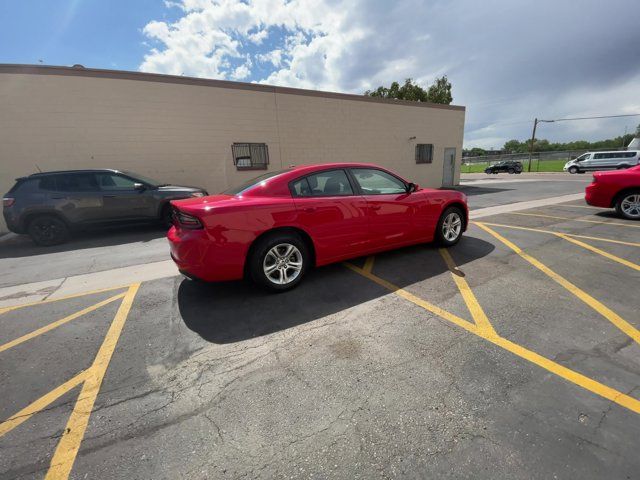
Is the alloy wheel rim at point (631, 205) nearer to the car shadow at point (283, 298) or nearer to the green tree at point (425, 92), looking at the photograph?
the car shadow at point (283, 298)

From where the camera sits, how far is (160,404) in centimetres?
191

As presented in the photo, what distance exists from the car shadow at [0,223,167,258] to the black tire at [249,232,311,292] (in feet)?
14.0

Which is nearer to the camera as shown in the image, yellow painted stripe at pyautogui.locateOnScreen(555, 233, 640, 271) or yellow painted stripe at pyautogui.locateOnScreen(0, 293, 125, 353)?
yellow painted stripe at pyautogui.locateOnScreen(0, 293, 125, 353)

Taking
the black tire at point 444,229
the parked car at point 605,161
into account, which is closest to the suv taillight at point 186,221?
the black tire at point 444,229

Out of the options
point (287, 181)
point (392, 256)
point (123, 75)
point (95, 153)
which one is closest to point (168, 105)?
point (123, 75)

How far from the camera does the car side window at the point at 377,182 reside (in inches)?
154

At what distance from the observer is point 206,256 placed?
303 cm

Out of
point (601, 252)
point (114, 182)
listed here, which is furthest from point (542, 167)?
point (114, 182)

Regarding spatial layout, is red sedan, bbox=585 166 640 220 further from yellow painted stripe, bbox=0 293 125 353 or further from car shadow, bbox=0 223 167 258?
car shadow, bbox=0 223 167 258

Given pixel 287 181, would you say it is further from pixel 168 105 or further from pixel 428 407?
pixel 168 105

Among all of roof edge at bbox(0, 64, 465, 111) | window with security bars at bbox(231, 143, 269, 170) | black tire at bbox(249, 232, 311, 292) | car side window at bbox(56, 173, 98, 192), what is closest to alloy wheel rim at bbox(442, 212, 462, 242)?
black tire at bbox(249, 232, 311, 292)

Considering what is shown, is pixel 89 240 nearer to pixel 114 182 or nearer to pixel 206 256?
pixel 114 182

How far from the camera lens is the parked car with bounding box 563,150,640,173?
895 inches

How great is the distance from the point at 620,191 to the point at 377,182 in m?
6.60
